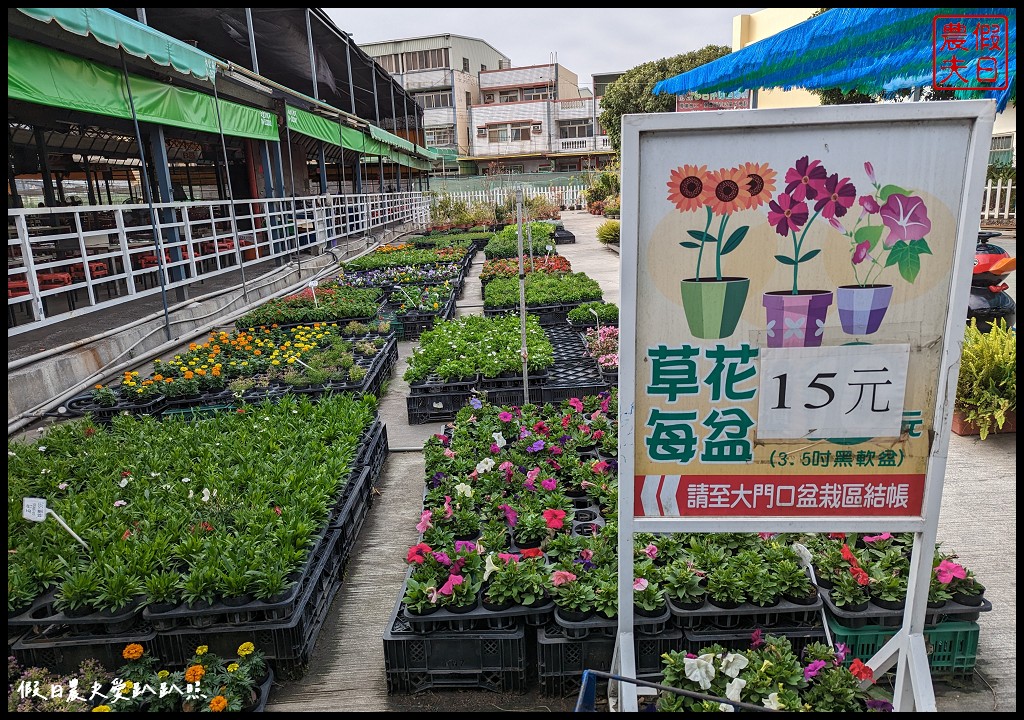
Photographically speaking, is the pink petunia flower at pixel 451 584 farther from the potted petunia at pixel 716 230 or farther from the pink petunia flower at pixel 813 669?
the potted petunia at pixel 716 230

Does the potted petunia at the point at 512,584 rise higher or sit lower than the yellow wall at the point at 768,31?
lower

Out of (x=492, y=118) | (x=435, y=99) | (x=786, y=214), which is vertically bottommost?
(x=786, y=214)

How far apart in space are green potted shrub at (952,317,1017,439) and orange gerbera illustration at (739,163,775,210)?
378 cm

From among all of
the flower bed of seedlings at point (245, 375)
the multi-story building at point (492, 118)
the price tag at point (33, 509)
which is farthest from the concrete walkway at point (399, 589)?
the multi-story building at point (492, 118)

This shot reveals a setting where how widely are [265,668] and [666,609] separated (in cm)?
173

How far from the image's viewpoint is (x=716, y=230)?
70.3 inches

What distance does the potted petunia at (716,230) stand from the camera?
1.76 metres

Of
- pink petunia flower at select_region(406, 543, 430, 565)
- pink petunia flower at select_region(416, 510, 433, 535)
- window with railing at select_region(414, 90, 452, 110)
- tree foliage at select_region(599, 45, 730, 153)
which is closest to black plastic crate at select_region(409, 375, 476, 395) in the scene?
pink petunia flower at select_region(416, 510, 433, 535)

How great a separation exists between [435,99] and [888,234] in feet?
166

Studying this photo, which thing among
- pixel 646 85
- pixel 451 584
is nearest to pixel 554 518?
pixel 451 584

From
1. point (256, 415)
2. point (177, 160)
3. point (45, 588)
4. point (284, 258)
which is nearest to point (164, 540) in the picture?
point (45, 588)

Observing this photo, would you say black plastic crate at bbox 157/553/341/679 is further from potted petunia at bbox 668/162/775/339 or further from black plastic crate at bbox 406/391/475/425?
black plastic crate at bbox 406/391/475/425

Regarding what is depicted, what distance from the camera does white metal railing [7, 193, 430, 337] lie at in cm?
625

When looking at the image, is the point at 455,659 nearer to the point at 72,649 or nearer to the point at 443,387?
the point at 72,649
